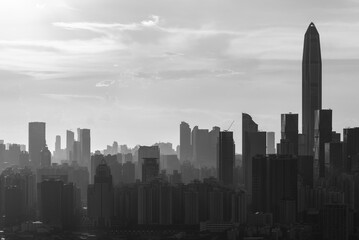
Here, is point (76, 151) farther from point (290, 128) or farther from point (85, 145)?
point (290, 128)

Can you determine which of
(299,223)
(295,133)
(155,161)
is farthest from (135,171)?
(299,223)

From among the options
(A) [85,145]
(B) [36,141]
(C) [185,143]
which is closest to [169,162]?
(C) [185,143]

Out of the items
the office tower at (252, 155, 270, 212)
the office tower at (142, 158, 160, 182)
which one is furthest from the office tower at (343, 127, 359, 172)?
the office tower at (142, 158, 160, 182)

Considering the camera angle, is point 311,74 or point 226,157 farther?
point 311,74

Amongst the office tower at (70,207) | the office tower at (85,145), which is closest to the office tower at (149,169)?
the office tower at (70,207)

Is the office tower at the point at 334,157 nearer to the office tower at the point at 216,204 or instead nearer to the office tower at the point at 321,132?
the office tower at the point at 321,132

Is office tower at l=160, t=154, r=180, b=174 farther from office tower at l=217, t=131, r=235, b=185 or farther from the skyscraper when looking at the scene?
office tower at l=217, t=131, r=235, b=185
